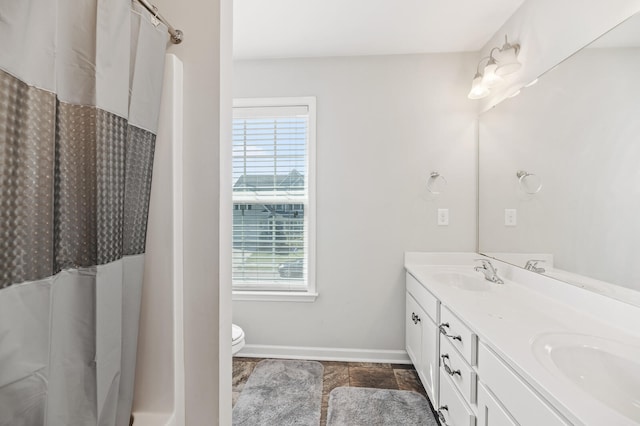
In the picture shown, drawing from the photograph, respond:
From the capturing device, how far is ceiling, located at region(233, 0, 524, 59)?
1.74 metres

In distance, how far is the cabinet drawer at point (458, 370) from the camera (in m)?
1.15

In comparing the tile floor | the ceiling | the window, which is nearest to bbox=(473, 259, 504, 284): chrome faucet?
the tile floor

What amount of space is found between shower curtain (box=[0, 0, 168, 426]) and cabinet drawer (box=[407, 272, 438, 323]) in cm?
142

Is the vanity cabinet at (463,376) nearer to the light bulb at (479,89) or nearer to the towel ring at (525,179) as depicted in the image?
the towel ring at (525,179)

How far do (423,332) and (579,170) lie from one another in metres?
1.21

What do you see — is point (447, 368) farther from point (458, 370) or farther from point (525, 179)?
point (525, 179)

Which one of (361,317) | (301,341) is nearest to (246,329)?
(301,341)

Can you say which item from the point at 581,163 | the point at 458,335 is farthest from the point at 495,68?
the point at 458,335

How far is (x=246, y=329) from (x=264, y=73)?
214cm

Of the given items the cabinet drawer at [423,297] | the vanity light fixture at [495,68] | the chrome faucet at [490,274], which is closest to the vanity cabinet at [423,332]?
the cabinet drawer at [423,297]

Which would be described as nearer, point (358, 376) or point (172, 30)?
point (172, 30)

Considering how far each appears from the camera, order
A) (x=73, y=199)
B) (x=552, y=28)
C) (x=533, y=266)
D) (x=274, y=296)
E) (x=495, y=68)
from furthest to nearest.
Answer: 1. (x=274, y=296)
2. (x=495, y=68)
3. (x=533, y=266)
4. (x=552, y=28)
5. (x=73, y=199)

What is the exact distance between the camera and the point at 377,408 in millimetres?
1741

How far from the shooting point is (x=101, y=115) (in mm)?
652
